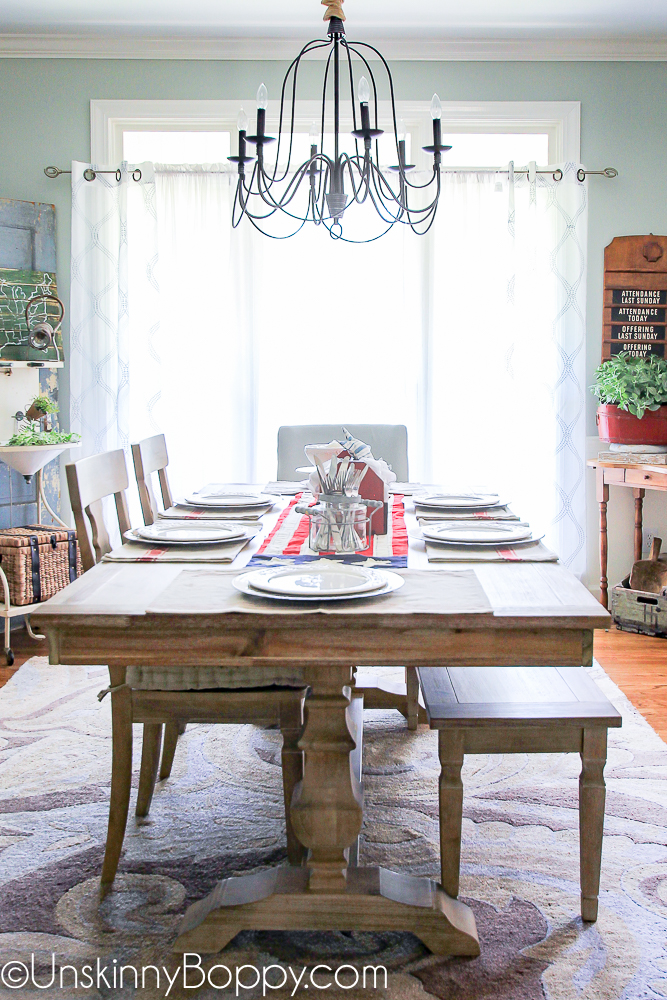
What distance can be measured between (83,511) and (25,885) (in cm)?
82

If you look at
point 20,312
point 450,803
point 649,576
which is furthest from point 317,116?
point 450,803

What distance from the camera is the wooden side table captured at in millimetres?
3707

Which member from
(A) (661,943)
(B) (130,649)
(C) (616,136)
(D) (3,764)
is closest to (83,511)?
(B) (130,649)

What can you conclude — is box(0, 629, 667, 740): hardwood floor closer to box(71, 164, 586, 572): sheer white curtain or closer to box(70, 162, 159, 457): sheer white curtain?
box(71, 164, 586, 572): sheer white curtain

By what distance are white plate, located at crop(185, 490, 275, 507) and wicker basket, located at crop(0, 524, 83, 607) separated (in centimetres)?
95

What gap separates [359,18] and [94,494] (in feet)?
9.06

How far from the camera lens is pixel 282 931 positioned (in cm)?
162

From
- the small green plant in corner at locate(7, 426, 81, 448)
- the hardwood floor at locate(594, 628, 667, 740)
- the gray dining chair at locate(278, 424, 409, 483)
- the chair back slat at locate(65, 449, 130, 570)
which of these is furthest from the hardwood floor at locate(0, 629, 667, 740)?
the chair back slat at locate(65, 449, 130, 570)

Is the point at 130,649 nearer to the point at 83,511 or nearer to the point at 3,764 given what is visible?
the point at 83,511

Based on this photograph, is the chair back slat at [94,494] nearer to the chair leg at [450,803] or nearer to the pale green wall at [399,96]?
the chair leg at [450,803]

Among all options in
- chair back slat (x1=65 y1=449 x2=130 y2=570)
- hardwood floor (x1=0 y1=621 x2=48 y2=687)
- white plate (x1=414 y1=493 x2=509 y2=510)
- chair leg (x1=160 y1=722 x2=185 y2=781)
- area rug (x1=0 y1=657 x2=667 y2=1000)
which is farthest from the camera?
hardwood floor (x1=0 y1=621 x2=48 y2=687)

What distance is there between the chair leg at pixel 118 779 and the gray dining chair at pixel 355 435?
1.59 metres

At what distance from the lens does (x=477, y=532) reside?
6.65 ft

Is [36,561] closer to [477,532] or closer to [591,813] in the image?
[477,532]
